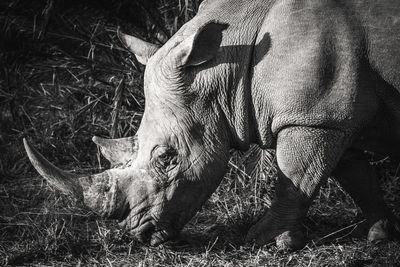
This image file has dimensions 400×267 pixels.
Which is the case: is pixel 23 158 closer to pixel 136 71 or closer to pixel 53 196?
pixel 53 196

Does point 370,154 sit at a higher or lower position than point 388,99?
lower

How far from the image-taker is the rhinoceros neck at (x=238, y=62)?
3.91 metres

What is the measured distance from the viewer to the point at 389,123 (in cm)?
397

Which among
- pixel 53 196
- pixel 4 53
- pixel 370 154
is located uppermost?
pixel 4 53

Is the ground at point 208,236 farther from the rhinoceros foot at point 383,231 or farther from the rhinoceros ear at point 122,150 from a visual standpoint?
the rhinoceros ear at point 122,150

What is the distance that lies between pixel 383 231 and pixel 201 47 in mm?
1598

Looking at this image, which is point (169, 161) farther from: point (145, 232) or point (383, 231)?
point (383, 231)

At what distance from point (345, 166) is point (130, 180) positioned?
54.1 inches

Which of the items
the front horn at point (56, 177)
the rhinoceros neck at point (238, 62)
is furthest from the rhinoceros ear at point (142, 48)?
the front horn at point (56, 177)

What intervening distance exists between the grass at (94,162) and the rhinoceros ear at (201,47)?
3.75ft

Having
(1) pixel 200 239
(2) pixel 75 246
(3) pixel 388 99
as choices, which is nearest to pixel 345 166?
(3) pixel 388 99

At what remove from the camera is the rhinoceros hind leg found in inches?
172

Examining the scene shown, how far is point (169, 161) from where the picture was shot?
13.0ft

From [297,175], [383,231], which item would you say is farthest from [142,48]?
[383,231]
